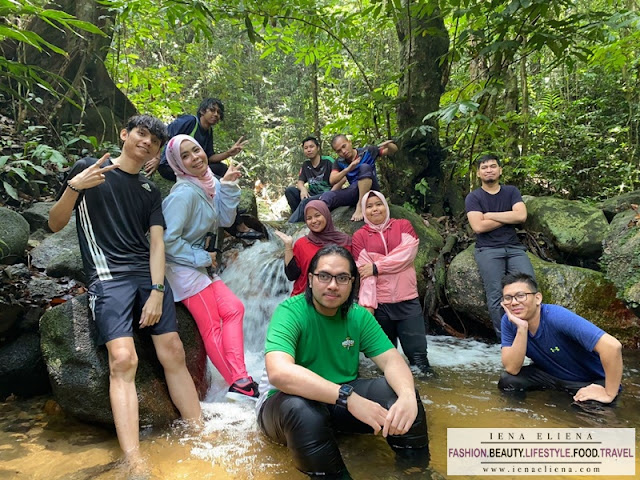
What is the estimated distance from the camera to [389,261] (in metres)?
4.29

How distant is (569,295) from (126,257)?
499 centimetres

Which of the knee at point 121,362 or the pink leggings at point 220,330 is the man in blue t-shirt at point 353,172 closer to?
the pink leggings at point 220,330

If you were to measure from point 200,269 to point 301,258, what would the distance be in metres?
1.04

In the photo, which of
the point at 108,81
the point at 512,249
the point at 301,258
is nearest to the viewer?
the point at 301,258

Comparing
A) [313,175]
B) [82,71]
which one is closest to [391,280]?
[313,175]

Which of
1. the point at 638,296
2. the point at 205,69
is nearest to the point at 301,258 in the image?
the point at 638,296

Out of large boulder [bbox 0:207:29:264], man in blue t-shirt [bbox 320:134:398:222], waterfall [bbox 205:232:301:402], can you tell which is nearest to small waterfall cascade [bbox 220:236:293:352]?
waterfall [bbox 205:232:301:402]

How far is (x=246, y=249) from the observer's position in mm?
6699

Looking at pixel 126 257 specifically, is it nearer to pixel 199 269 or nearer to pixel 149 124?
pixel 199 269

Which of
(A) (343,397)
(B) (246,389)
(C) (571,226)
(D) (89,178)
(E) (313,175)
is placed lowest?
(B) (246,389)

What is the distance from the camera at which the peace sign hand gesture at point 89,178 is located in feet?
9.63

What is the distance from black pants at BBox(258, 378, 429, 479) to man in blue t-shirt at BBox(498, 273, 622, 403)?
4.50 feet

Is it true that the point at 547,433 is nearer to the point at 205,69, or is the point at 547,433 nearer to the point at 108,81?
the point at 108,81

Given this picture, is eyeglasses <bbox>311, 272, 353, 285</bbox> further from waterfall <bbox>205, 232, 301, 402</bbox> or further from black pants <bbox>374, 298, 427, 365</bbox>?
waterfall <bbox>205, 232, 301, 402</bbox>
